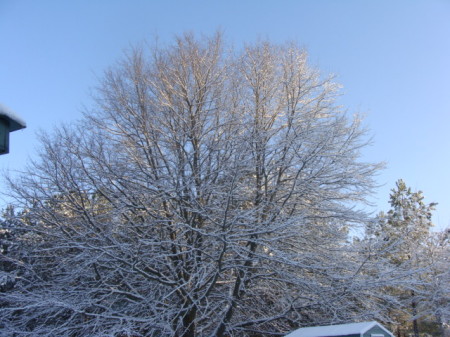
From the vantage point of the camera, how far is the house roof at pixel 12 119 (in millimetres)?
2162

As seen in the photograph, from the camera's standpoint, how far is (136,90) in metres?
10.7

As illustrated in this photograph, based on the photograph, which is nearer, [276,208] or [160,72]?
[276,208]

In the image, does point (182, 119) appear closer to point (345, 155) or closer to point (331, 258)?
point (345, 155)

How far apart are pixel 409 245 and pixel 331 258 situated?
30.1 feet

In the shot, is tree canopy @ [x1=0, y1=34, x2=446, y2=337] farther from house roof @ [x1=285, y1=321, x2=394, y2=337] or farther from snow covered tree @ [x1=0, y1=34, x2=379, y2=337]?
house roof @ [x1=285, y1=321, x2=394, y2=337]

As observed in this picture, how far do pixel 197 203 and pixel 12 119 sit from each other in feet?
21.6

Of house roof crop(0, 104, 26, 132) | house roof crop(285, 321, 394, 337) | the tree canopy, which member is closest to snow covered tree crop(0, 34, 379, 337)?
the tree canopy

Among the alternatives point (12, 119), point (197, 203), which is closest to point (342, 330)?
point (12, 119)

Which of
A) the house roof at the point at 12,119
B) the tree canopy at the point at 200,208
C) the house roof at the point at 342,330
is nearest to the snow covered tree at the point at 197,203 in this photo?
the tree canopy at the point at 200,208

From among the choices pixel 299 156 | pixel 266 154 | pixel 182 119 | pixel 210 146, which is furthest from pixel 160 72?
pixel 299 156

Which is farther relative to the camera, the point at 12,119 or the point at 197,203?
the point at 197,203

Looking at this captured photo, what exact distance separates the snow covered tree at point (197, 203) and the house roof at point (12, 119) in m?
5.74

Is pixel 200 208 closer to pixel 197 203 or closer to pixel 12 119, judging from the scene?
pixel 197 203

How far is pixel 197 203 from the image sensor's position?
343 inches
